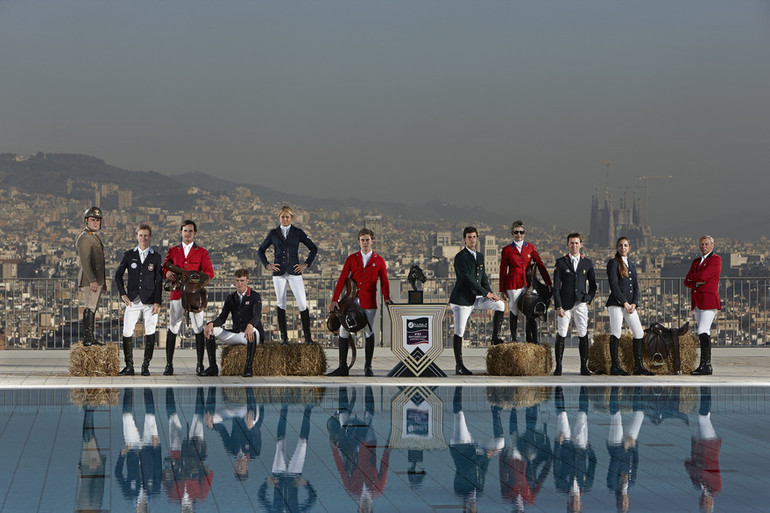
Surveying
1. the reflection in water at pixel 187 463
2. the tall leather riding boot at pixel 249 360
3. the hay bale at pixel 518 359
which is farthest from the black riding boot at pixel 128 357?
the hay bale at pixel 518 359

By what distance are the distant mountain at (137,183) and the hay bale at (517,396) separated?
29.0 m

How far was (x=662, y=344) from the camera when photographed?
1184cm

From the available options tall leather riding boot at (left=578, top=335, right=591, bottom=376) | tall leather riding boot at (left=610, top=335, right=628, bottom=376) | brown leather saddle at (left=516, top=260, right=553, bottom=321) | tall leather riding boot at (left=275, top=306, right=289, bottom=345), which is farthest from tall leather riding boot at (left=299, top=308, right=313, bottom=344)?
tall leather riding boot at (left=610, top=335, right=628, bottom=376)

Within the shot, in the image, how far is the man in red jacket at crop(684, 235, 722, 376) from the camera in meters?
11.8

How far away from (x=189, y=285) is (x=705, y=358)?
5.74 metres

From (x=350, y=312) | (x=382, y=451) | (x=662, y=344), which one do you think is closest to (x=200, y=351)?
(x=350, y=312)

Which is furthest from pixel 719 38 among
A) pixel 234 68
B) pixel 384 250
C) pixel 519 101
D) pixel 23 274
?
pixel 23 274

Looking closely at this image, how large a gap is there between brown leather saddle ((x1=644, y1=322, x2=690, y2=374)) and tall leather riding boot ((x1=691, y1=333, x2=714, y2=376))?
21 cm

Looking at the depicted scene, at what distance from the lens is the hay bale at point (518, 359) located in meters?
Result: 11.4

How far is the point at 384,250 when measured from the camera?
35406 millimetres

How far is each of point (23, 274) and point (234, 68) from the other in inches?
542

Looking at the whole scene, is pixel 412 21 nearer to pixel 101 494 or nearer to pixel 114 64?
pixel 114 64

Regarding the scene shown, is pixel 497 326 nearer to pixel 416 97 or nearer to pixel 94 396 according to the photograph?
pixel 94 396

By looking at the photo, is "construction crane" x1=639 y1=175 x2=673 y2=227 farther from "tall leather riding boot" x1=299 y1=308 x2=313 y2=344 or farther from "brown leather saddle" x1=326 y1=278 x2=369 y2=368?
"brown leather saddle" x1=326 y1=278 x2=369 y2=368
